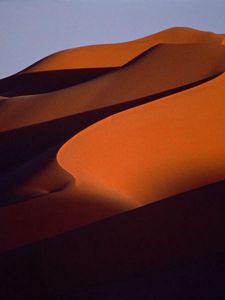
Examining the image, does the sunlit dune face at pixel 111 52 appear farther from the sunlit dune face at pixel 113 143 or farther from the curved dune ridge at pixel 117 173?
the curved dune ridge at pixel 117 173

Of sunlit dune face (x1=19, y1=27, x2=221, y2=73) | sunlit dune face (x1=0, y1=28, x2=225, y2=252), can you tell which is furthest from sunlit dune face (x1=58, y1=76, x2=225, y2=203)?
sunlit dune face (x1=19, y1=27, x2=221, y2=73)

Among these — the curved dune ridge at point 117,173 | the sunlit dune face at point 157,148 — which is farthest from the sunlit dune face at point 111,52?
the sunlit dune face at point 157,148

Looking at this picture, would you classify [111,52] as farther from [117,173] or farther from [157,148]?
[117,173]

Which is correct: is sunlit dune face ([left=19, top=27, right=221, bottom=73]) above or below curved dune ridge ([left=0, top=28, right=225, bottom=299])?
above

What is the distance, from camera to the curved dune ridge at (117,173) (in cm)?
453

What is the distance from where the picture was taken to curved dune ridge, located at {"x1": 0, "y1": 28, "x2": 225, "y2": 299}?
453 centimetres

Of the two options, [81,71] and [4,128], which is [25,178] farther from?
[81,71]

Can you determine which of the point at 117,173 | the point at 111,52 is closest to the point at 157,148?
the point at 117,173

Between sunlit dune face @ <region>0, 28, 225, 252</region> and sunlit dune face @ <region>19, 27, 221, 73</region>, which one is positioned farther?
sunlit dune face @ <region>19, 27, 221, 73</region>

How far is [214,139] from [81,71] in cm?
1138

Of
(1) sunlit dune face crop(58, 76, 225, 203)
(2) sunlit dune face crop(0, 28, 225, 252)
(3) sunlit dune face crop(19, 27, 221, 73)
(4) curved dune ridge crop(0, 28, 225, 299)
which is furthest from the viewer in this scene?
(3) sunlit dune face crop(19, 27, 221, 73)

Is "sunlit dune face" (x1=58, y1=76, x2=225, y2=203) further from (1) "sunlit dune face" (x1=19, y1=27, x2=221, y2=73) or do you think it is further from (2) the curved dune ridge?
(1) "sunlit dune face" (x1=19, y1=27, x2=221, y2=73)

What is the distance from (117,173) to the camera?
7508 mm

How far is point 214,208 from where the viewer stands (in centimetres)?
533
